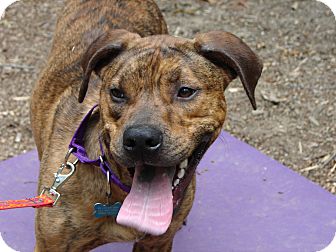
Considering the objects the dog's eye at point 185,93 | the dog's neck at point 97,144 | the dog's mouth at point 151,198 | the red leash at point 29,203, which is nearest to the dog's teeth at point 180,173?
the dog's mouth at point 151,198

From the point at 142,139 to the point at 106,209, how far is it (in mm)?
692

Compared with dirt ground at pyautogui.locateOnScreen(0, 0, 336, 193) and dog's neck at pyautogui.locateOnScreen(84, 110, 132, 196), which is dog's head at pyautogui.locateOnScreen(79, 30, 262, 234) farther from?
dirt ground at pyautogui.locateOnScreen(0, 0, 336, 193)

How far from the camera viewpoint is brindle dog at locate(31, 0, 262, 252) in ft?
11.9

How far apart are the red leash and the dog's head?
1.50 ft

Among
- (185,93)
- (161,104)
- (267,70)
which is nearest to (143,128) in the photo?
(161,104)

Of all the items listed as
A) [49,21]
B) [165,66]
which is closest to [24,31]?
[49,21]

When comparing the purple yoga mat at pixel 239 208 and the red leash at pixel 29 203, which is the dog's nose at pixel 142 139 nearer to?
the red leash at pixel 29 203

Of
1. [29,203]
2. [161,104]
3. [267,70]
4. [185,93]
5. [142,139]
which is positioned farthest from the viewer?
[267,70]

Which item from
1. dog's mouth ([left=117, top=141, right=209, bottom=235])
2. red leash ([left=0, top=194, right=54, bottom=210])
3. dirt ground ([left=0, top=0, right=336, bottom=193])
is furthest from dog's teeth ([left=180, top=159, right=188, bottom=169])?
dirt ground ([left=0, top=0, right=336, bottom=193])

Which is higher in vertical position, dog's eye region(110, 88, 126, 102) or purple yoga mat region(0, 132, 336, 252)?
→ dog's eye region(110, 88, 126, 102)

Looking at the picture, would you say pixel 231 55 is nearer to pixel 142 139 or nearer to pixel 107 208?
pixel 142 139

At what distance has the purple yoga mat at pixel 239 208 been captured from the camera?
17.2ft

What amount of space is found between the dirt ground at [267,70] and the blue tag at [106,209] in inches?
104

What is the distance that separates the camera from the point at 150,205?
371 cm
